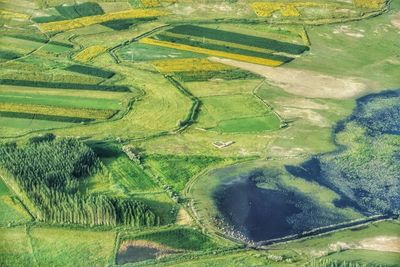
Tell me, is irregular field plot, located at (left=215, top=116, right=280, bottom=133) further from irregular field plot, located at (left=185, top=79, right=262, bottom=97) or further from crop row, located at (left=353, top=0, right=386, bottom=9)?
crop row, located at (left=353, top=0, right=386, bottom=9)

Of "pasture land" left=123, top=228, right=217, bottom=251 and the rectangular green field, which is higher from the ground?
"pasture land" left=123, top=228, right=217, bottom=251

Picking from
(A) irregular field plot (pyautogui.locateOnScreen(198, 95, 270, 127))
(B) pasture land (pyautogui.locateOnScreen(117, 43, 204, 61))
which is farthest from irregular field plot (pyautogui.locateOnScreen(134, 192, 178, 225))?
(B) pasture land (pyautogui.locateOnScreen(117, 43, 204, 61))

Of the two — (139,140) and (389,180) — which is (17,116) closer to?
(139,140)

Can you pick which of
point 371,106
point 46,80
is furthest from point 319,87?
point 46,80

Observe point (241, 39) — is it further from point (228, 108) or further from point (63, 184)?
point (63, 184)

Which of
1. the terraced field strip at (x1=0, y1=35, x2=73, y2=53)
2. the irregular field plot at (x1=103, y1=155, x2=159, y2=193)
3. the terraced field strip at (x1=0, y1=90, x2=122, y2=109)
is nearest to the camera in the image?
the irregular field plot at (x1=103, y1=155, x2=159, y2=193)

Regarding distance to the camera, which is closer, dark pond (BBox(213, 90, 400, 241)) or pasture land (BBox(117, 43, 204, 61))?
dark pond (BBox(213, 90, 400, 241))
